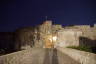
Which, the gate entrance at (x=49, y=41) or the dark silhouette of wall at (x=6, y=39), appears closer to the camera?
the gate entrance at (x=49, y=41)

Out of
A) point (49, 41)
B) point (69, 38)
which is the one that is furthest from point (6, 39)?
point (69, 38)

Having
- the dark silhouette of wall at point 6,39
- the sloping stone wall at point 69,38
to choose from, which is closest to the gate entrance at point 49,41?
the sloping stone wall at point 69,38

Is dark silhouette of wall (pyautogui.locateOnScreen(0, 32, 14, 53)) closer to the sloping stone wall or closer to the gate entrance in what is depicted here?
the gate entrance

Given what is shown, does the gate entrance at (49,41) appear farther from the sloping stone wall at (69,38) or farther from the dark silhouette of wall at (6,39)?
the dark silhouette of wall at (6,39)

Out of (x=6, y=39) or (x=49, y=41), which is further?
(x=6, y=39)

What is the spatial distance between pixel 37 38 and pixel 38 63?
586 inches

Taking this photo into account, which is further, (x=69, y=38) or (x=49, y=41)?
(x=49, y=41)

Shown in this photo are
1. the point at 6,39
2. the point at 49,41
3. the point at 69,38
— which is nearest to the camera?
the point at 69,38

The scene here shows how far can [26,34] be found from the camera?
24.5 m

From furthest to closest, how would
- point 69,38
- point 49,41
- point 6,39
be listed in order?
point 6,39
point 49,41
point 69,38

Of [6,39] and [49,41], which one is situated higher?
[6,39]

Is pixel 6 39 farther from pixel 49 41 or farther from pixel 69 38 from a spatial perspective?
pixel 69 38

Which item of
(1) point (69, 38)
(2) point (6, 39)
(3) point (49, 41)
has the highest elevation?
(1) point (69, 38)

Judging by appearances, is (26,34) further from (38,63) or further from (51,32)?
(38,63)
